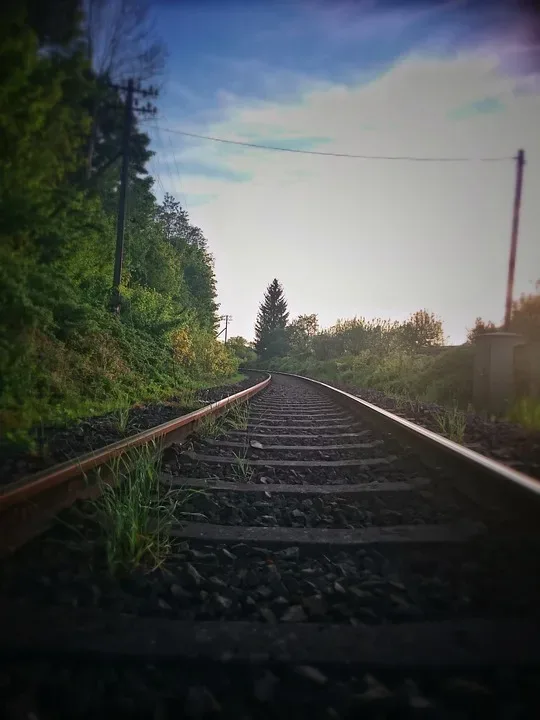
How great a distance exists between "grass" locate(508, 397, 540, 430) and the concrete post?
296 mm

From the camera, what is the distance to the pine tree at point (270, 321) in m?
60.8

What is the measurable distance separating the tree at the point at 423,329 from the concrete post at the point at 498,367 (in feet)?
61.9

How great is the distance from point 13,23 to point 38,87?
1.17 ft

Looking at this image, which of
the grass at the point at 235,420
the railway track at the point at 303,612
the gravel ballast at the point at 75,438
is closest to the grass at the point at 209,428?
the grass at the point at 235,420

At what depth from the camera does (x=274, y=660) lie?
1222 mm

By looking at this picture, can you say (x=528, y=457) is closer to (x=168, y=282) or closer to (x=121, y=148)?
(x=121, y=148)

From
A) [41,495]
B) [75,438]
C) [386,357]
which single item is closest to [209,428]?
[75,438]

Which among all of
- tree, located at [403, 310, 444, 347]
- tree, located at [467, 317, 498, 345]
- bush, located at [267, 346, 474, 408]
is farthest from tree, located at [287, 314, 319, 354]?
tree, located at [467, 317, 498, 345]

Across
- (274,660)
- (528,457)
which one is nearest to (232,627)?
(274,660)

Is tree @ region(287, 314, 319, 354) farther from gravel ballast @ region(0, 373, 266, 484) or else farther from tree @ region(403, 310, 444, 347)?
gravel ballast @ region(0, 373, 266, 484)

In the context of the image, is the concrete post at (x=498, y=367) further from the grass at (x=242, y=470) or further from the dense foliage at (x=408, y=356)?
the grass at (x=242, y=470)

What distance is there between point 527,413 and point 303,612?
462 cm

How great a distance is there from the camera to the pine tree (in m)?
60.8

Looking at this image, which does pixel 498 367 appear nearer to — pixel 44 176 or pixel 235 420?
pixel 235 420
